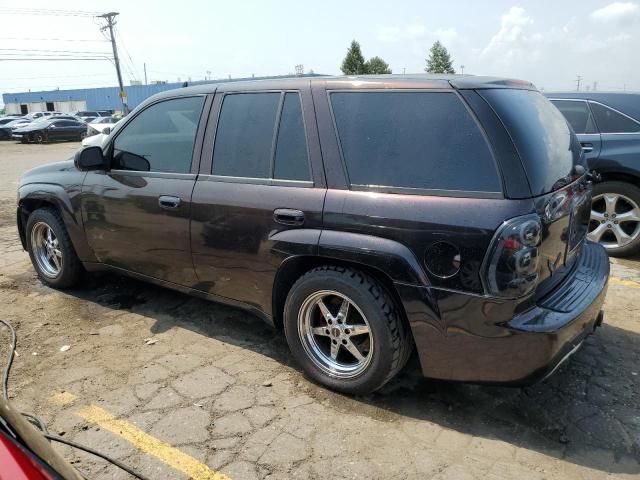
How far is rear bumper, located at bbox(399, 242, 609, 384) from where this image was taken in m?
2.49

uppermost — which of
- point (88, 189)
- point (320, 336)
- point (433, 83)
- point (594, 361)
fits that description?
point (433, 83)

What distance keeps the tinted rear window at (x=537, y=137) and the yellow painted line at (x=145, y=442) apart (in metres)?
2.12

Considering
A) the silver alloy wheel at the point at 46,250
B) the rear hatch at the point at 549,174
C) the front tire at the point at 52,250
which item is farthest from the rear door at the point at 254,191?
the silver alloy wheel at the point at 46,250

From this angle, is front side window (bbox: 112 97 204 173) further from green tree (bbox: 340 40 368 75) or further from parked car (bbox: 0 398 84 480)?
green tree (bbox: 340 40 368 75)

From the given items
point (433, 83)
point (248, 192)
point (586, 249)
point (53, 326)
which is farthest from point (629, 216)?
point (53, 326)

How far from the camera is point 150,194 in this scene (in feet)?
12.4

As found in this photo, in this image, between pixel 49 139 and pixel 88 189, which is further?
pixel 49 139

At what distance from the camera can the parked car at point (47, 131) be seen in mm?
28516

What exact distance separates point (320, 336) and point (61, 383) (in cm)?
171

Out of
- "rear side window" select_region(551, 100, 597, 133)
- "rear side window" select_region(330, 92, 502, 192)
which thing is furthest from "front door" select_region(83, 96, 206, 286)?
"rear side window" select_region(551, 100, 597, 133)

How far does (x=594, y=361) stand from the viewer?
11.3 ft

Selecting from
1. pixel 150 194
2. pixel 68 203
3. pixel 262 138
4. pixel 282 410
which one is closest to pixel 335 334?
pixel 282 410

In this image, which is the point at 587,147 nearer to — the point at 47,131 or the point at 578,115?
the point at 578,115

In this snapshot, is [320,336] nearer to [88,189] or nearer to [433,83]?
[433,83]
